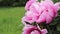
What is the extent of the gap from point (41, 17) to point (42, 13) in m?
0.04

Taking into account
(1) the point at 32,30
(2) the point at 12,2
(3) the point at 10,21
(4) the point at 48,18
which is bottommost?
(2) the point at 12,2

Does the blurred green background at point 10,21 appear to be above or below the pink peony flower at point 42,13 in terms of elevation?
below

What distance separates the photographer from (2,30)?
26.1 ft

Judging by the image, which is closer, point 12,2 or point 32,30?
point 32,30

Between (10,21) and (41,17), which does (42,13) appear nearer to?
(41,17)

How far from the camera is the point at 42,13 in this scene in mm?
2328

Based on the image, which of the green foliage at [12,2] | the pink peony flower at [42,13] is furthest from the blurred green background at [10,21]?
the pink peony flower at [42,13]

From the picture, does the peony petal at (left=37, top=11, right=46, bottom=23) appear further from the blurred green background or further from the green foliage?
the green foliage

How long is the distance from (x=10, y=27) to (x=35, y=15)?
19.8ft

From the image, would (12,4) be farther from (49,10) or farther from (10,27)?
(49,10)

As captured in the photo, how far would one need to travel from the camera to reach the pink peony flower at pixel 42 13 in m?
2.32

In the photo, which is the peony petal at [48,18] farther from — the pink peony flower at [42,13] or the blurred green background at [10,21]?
the blurred green background at [10,21]

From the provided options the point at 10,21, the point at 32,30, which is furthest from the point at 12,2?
the point at 32,30

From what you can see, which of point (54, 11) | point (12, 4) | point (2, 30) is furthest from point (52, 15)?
point (12, 4)
